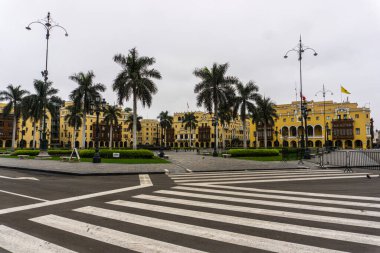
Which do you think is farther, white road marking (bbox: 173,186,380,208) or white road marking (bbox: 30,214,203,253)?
white road marking (bbox: 173,186,380,208)

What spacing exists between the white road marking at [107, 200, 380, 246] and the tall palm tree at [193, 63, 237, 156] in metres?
29.5

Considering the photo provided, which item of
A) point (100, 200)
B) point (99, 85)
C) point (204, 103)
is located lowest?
point (100, 200)

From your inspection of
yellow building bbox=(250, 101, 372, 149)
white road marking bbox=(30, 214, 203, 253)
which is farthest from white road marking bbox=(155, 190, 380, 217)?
yellow building bbox=(250, 101, 372, 149)

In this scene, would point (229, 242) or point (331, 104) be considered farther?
point (331, 104)

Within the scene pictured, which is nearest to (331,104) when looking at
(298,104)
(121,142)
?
(298,104)

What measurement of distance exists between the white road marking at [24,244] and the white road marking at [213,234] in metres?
1.62

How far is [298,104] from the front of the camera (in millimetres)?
88438

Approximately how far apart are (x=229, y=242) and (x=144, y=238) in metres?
1.46

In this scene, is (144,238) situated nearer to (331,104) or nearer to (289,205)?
(289,205)

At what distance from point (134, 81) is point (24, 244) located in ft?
87.1

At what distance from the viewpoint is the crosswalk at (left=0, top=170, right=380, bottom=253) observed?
4145 mm

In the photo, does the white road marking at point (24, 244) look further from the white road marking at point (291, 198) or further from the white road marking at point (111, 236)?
the white road marking at point (291, 198)

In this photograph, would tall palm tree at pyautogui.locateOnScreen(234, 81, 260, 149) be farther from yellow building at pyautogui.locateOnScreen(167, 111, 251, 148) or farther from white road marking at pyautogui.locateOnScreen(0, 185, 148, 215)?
yellow building at pyautogui.locateOnScreen(167, 111, 251, 148)

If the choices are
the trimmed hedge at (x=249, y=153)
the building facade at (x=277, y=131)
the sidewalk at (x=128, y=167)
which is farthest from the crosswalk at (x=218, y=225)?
the building facade at (x=277, y=131)
